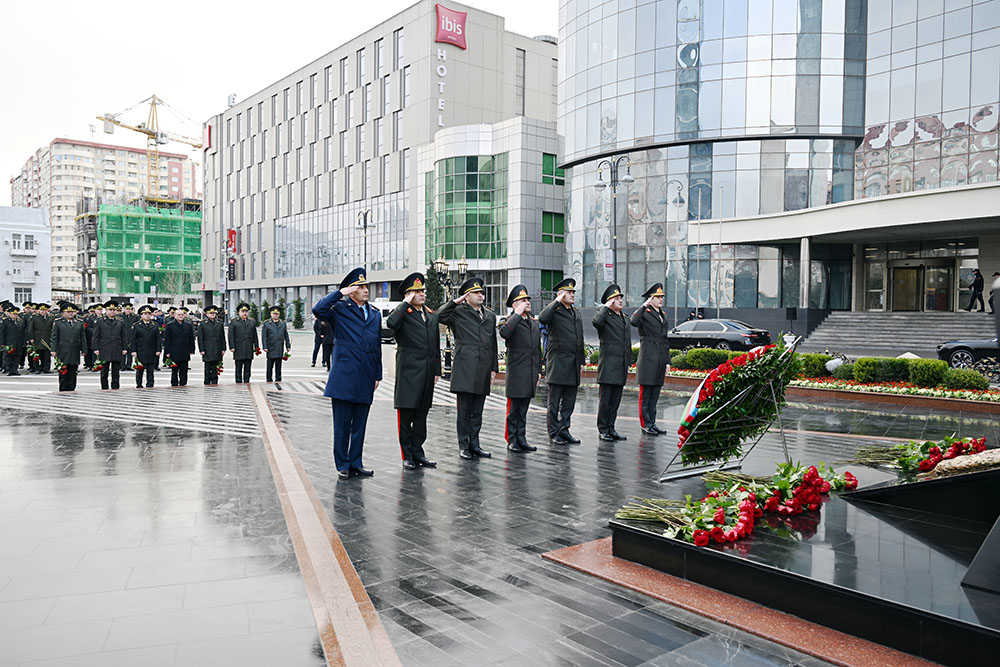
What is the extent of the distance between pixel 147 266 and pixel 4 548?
9181 centimetres

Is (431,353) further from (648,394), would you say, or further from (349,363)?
(648,394)

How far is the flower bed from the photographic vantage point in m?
11.9

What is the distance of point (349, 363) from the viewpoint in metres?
6.84

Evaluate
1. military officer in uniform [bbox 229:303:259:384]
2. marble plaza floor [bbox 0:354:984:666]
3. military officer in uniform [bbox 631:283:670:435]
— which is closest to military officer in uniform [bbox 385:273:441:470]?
marble plaza floor [bbox 0:354:984:666]

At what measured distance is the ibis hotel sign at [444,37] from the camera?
49.2 meters

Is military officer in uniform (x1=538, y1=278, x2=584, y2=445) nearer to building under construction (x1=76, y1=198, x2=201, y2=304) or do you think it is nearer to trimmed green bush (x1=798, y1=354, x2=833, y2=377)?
trimmed green bush (x1=798, y1=354, x2=833, y2=377)

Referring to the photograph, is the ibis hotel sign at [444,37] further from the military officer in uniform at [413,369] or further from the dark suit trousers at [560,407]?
the military officer in uniform at [413,369]

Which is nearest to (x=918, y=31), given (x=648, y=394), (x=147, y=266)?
(x=648, y=394)

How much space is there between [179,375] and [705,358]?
39.9 feet

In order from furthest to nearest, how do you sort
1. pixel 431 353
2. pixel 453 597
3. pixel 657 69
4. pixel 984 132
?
1. pixel 657 69
2. pixel 984 132
3. pixel 431 353
4. pixel 453 597

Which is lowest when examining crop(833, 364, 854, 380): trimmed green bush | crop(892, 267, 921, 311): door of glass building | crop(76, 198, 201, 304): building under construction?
crop(833, 364, 854, 380): trimmed green bush

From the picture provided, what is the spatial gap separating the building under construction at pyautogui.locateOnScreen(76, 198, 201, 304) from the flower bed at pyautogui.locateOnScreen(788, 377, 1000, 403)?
266 feet

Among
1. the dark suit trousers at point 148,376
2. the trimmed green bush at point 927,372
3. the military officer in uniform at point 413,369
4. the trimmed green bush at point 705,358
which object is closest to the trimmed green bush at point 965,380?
the trimmed green bush at point 927,372

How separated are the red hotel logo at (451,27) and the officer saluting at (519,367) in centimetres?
4554
